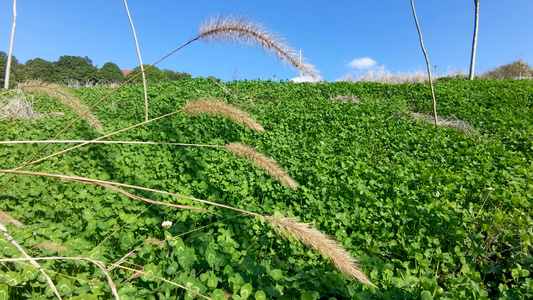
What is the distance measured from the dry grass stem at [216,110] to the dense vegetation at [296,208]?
84 centimetres

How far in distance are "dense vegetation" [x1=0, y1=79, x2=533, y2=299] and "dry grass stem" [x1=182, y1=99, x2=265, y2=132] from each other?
2.76 ft

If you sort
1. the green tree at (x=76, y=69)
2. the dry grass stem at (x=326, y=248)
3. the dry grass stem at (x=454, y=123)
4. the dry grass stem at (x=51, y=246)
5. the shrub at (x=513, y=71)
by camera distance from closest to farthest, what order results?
the dry grass stem at (x=326, y=248), the dry grass stem at (x=51, y=246), the dry grass stem at (x=454, y=123), the shrub at (x=513, y=71), the green tree at (x=76, y=69)

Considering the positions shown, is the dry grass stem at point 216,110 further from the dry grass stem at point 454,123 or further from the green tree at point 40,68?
the green tree at point 40,68

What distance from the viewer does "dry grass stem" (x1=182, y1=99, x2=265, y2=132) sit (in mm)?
1926

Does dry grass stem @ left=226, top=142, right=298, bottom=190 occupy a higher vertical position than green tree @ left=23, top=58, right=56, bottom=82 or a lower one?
lower

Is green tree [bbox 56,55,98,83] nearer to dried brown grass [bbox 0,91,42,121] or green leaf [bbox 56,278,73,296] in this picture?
dried brown grass [bbox 0,91,42,121]

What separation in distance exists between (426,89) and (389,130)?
13.3 feet

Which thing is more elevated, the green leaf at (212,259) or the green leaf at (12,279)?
the green leaf at (212,259)

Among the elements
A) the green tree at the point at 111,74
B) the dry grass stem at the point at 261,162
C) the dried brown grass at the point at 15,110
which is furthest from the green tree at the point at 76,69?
the dry grass stem at the point at 261,162

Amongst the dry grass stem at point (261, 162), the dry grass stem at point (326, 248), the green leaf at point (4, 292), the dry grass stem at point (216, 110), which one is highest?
the dry grass stem at point (216, 110)

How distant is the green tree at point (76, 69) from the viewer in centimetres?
3025

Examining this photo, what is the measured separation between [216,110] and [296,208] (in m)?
1.56

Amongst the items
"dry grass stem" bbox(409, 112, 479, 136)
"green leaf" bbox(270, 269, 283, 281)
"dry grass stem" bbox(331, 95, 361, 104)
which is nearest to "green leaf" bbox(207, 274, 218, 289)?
"green leaf" bbox(270, 269, 283, 281)

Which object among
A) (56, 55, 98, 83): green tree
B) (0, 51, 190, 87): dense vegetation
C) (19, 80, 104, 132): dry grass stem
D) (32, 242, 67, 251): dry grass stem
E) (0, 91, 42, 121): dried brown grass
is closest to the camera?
(32, 242, 67, 251): dry grass stem
